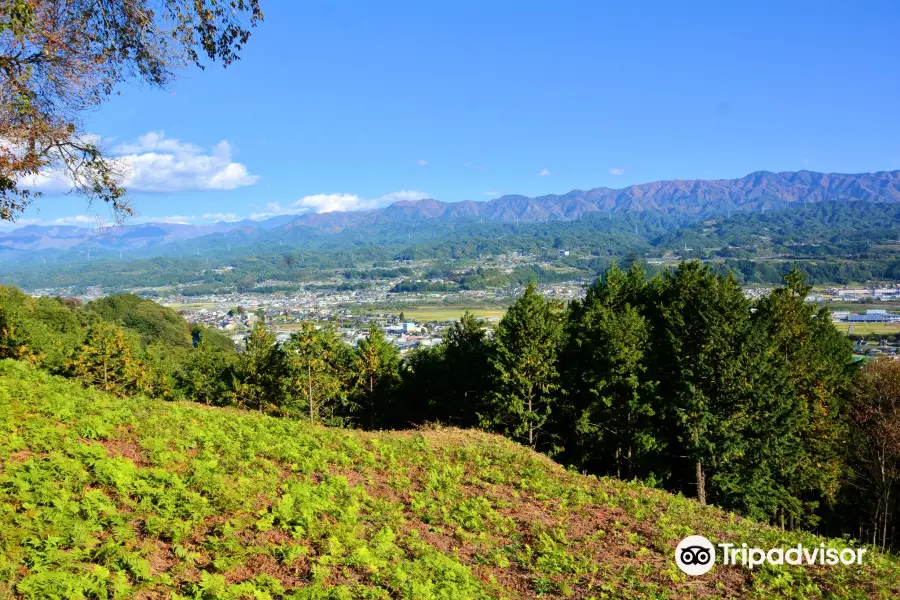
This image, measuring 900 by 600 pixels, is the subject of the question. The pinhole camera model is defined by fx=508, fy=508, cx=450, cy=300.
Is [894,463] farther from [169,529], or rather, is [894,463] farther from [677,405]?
[169,529]

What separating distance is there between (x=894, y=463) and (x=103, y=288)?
220m

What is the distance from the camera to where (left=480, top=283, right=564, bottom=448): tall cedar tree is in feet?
64.4

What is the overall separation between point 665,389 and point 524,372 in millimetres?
5115

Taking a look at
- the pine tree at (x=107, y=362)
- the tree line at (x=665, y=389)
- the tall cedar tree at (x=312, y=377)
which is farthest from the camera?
the pine tree at (x=107, y=362)

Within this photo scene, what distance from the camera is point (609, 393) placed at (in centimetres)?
1870

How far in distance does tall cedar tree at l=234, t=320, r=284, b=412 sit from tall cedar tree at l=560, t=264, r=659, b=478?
15651mm

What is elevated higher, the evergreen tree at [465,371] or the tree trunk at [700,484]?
the evergreen tree at [465,371]

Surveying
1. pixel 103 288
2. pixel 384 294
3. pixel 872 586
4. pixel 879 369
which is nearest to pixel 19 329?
pixel 872 586

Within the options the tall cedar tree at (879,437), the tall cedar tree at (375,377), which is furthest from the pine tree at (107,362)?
the tall cedar tree at (879,437)

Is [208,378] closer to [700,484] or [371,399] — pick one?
[371,399]

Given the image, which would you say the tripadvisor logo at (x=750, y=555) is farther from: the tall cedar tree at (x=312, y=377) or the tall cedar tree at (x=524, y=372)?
the tall cedar tree at (x=312, y=377)

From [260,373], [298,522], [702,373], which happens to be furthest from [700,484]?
[260,373]

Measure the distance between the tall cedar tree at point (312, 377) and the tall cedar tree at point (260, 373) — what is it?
1455 mm

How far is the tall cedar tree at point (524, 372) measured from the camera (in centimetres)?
1962
